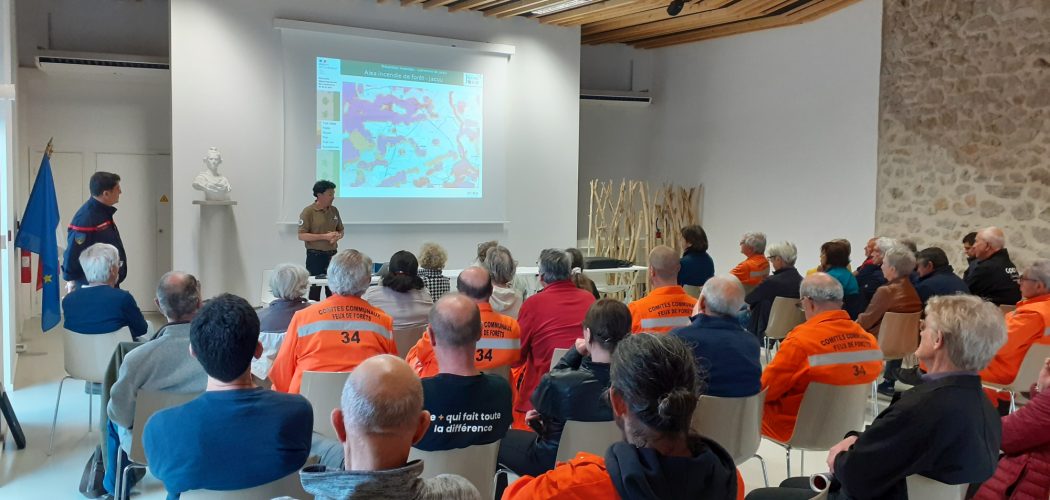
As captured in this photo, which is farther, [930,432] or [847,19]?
[847,19]

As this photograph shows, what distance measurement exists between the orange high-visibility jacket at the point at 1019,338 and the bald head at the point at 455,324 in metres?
3.16

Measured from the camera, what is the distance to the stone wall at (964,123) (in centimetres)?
696

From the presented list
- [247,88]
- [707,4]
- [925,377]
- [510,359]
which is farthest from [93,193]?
[707,4]

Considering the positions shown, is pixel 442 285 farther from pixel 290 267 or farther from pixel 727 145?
pixel 727 145

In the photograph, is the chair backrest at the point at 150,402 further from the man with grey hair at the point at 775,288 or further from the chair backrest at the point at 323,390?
the man with grey hair at the point at 775,288

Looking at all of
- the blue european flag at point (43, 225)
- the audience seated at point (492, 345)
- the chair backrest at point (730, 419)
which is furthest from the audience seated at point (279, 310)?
the blue european flag at point (43, 225)

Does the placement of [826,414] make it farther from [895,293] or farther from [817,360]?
[895,293]

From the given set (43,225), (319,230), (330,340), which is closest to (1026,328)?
(330,340)

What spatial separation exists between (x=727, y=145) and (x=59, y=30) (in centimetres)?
785

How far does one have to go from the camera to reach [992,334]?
2.19m

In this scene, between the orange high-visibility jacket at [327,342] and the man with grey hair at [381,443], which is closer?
the man with grey hair at [381,443]

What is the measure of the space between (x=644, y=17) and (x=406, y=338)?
6287mm

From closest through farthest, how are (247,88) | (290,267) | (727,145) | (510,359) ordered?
(510,359)
(290,267)
(247,88)
(727,145)

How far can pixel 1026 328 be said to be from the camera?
4.36 metres
